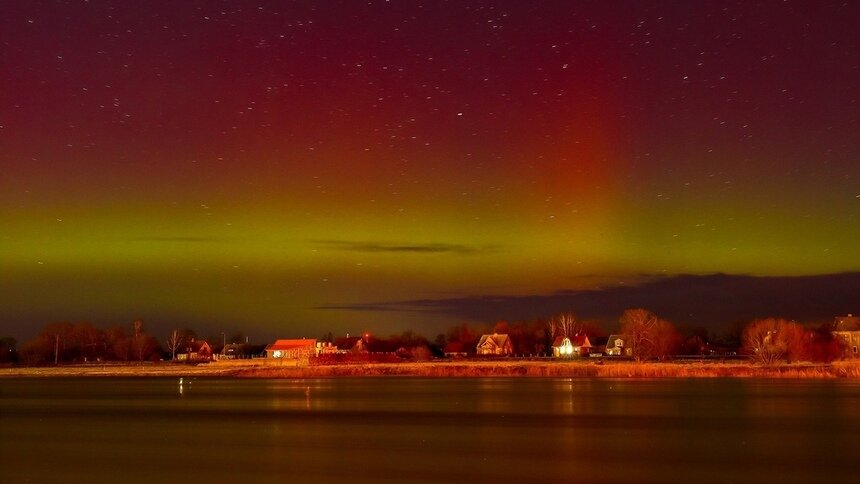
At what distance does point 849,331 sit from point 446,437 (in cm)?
11350

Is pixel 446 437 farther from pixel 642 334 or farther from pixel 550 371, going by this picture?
pixel 642 334

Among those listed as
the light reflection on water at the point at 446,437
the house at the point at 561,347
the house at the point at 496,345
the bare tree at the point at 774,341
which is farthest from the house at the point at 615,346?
the light reflection on water at the point at 446,437

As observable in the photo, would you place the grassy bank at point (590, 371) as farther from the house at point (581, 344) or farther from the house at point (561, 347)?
the house at point (581, 344)

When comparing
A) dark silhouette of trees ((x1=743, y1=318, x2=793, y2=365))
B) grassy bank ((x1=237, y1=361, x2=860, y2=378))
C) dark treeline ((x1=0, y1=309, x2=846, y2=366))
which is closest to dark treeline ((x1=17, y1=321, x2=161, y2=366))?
dark treeline ((x1=0, y1=309, x2=846, y2=366))

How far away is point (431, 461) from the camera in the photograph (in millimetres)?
27641

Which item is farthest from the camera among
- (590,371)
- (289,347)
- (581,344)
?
(289,347)

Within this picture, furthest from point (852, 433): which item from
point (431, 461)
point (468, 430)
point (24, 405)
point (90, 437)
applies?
point (24, 405)

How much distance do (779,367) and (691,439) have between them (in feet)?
187

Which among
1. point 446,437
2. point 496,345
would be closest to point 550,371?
point 446,437

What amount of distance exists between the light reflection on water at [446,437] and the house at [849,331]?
7048 cm

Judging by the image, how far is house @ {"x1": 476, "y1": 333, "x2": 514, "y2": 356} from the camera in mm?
159250

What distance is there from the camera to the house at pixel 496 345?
15925cm

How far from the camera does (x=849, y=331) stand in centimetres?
12900

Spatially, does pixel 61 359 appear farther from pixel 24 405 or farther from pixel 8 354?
pixel 24 405
